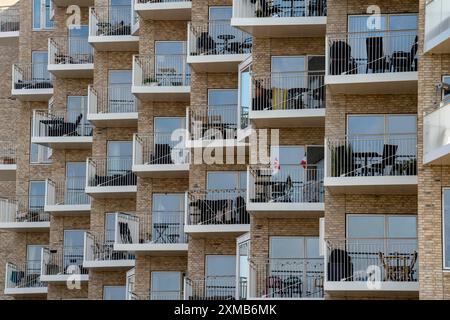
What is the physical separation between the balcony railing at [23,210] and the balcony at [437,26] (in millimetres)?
37264

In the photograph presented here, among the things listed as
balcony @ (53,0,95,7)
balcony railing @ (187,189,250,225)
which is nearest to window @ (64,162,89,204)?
balcony @ (53,0,95,7)

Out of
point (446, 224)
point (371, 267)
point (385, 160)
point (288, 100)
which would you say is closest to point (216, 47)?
point (288, 100)

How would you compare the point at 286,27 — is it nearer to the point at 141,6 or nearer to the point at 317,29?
the point at 317,29

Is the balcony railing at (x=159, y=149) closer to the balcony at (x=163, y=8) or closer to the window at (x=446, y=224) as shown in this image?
the balcony at (x=163, y=8)

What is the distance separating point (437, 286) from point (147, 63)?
2525cm

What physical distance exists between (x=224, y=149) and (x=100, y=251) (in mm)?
11442

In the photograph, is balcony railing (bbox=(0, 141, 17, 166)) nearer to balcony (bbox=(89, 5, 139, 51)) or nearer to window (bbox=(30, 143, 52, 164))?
window (bbox=(30, 143, 52, 164))

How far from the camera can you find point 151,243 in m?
59.7

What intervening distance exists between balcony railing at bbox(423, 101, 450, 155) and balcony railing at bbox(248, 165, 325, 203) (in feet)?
35.4

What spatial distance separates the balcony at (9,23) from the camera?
257 ft

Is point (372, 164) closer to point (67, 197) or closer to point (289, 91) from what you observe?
point (289, 91)

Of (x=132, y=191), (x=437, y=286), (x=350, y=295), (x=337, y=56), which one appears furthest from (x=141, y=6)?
(x=437, y=286)

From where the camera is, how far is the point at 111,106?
65.7 meters

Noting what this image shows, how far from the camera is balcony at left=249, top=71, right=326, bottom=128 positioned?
50.2 metres
